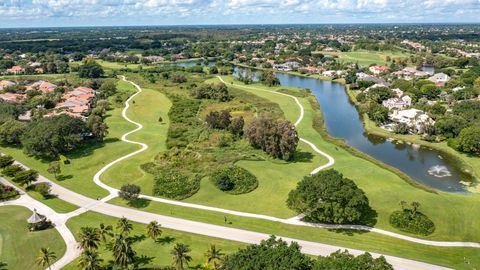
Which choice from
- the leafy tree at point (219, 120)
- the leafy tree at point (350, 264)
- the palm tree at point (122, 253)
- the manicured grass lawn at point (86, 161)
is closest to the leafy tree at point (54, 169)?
the manicured grass lawn at point (86, 161)

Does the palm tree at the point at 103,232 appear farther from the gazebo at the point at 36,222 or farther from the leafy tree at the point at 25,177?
the leafy tree at the point at 25,177

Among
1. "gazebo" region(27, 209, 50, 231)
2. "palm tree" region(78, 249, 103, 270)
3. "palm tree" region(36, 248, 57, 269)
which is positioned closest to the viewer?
"palm tree" region(78, 249, 103, 270)


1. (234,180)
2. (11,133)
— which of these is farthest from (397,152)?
(11,133)

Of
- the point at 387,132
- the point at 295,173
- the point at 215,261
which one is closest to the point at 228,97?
the point at 387,132

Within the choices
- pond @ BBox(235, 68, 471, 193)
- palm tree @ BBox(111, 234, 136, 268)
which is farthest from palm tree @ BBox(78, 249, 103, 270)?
pond @ BBox(235, 68, 471, 193)

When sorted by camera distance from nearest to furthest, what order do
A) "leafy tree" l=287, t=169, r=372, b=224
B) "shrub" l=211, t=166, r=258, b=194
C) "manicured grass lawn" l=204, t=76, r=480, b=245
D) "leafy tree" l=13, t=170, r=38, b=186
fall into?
"leafy tree" l=287, t=169, r=372, b=224 → "manicured grass lawn" l=204, t=76, r=480, b=245 → "shrub" l=211, t=166, r=258, b=194 → "leafy tree" l=13, t=170, r=38, b=186

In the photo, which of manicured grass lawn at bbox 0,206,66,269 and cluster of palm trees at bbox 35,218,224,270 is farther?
manicured grass lawn at bbox 0,206,66,269

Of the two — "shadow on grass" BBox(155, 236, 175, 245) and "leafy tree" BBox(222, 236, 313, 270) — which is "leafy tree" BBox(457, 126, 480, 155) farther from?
"shadow on grass" BBox(155, 236, 175, 245)
